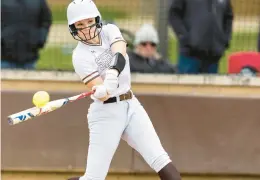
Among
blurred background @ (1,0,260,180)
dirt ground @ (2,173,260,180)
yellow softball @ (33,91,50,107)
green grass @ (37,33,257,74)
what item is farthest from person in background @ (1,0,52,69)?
yellow softball @ (33,91,50,107)

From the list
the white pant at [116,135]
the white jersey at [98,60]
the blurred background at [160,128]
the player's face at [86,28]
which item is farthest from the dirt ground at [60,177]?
the player's face at [86,28]

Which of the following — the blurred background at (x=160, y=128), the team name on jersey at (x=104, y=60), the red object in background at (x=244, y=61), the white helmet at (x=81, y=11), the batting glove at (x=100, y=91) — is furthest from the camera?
the red object in background at (x=244, y=61)

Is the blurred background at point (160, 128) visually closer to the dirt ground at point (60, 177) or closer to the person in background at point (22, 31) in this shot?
the dirt ground at point (60, 177)

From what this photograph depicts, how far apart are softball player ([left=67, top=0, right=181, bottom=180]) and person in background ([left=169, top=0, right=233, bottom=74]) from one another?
5.75 feet

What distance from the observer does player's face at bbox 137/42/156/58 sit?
299 inches

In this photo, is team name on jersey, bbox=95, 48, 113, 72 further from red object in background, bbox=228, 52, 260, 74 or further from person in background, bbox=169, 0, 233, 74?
red object in background, bbox=228, 52, 260, 74

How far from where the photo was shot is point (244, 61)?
24.7 ft

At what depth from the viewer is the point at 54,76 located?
7.17m

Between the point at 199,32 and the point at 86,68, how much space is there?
2154 mm

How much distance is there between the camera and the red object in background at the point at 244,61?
24.6 ft

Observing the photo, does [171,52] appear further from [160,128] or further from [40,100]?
[40,100]

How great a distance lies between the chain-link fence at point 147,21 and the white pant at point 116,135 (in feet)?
6.59

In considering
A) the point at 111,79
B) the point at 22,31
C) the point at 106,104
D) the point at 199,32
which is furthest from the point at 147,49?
the point at 111,79

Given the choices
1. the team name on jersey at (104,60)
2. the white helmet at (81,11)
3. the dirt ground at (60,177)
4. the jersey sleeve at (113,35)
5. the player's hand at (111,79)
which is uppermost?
the white helmet at (81,11)
